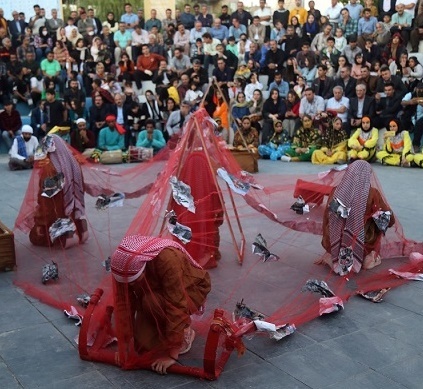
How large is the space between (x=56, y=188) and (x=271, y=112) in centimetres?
739

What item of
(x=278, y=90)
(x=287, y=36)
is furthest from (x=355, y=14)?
(x=278, y=90)

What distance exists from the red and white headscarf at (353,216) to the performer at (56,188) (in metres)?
2.45

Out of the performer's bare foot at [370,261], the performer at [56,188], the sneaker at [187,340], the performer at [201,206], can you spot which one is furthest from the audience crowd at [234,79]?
the sneaker at [187,340]

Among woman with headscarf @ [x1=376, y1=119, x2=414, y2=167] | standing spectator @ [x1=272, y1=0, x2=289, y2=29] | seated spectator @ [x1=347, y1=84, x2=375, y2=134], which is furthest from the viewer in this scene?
standing spectator @ [x1=272, y1=0, x2=289, y2=29]

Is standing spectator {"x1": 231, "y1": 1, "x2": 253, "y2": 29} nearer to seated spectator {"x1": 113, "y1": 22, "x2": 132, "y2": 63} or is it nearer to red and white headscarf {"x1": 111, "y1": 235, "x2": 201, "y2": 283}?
seated spectator {"x1": 113, "y1": 22, "x2": 132, "y2": 63}

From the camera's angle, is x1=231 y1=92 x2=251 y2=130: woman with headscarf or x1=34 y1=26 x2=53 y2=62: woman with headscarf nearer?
x1=231 y1=92 x2=251 y2=130: woman with headscarf

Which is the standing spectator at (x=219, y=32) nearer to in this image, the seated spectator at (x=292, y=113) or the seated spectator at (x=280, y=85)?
the seated spectator at (x=280, y=85)

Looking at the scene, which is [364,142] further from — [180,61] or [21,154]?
[21,154]

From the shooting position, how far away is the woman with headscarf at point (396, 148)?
10.7 metres

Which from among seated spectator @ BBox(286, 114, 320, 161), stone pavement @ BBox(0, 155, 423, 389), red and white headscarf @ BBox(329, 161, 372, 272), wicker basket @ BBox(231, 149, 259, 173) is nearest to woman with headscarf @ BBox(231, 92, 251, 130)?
seated spectator @ BBox(286, 114, 320, 161)

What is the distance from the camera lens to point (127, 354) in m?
3.71

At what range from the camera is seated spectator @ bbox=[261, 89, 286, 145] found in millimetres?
12492

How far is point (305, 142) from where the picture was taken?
11.8m

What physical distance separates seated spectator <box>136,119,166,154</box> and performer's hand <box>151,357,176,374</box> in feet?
27.6
